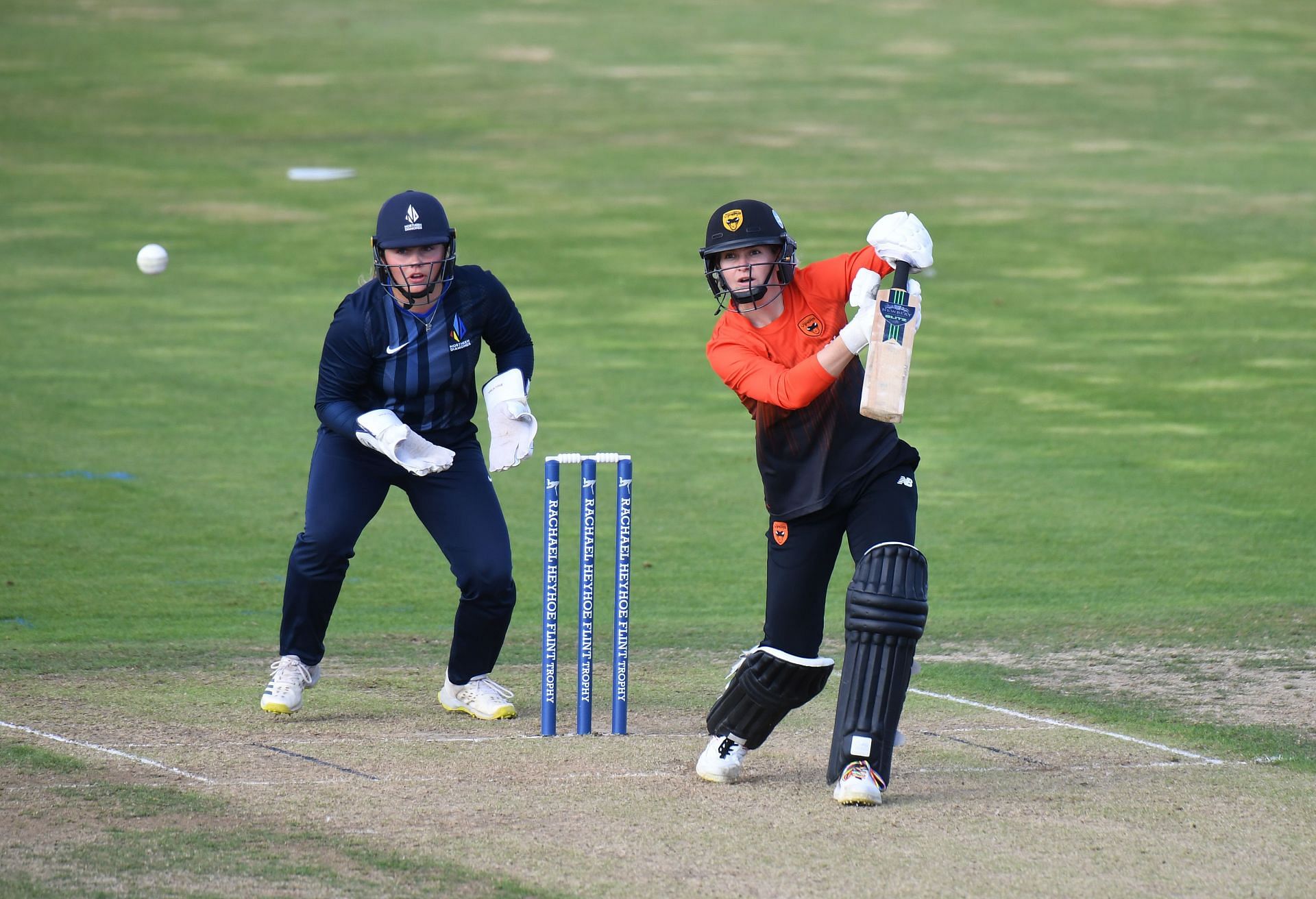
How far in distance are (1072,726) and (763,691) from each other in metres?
1.36

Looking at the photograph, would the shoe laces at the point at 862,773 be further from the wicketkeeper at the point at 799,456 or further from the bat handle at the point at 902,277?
the bat handle at the point at 902,277

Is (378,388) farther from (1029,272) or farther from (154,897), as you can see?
(1029,272)

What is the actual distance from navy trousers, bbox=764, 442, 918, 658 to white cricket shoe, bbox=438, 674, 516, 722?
128 cm

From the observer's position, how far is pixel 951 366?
13750 millimetres

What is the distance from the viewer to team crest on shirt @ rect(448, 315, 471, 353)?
612 cm

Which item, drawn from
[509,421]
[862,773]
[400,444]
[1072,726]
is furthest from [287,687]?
[1072,726]

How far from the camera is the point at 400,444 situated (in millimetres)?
6023

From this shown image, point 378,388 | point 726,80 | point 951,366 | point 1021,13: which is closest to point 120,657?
point 378,388

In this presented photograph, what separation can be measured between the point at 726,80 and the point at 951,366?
12931 millimetres

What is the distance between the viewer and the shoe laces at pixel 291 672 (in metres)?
6.18

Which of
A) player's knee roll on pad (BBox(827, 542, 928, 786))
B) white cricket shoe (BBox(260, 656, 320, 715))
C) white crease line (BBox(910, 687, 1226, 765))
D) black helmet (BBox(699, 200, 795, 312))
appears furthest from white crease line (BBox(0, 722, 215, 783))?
white crease line (BBox(910, 687, 1226, 765))

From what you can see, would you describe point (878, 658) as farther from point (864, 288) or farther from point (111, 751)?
point (111, 751)

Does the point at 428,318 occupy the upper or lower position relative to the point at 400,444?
upper

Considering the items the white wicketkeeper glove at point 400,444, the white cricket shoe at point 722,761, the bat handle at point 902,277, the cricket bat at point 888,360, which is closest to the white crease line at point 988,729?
the white cricket shoe at point 722,761
